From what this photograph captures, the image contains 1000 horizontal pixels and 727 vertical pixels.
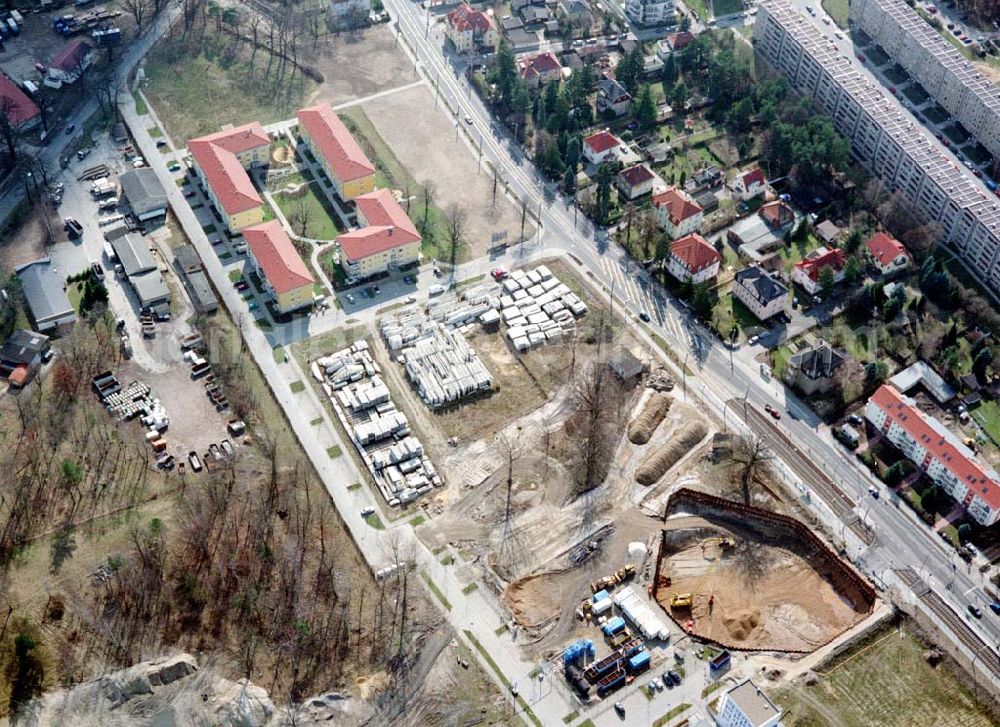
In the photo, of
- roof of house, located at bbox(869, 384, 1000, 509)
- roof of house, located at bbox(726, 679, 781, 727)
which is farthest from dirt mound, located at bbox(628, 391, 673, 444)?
roof of house, located at bbox(726, 679, 781, 727)

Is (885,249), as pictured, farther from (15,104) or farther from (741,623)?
(15,104)

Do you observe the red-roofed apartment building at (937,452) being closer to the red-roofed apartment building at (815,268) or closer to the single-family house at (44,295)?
the red-roofed apartment building at (815,268)

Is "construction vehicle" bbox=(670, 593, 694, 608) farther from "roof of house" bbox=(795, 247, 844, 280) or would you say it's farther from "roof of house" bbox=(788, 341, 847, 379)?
"roof of house" bbox=(795, 247, 844, 280)

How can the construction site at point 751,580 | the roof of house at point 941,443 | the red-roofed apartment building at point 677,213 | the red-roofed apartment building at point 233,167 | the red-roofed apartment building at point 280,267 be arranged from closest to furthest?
the construction site at point 751,580 < the roof of house at point 941,443 < the red-roofed apartment building at point 280,267 < the red-roofed apartment building at point 233,167 < the red-roofed apartment building at point 677,213

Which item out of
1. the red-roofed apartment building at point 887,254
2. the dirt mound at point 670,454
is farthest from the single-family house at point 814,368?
the red-roofed apartment building at point 887,254

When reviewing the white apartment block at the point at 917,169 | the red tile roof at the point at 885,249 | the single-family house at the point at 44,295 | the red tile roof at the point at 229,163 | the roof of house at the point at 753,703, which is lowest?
the single-family house at the point at 44,295

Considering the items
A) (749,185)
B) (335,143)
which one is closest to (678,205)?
(749,185)

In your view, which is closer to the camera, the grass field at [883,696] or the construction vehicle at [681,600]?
the grass field at [883,696]
